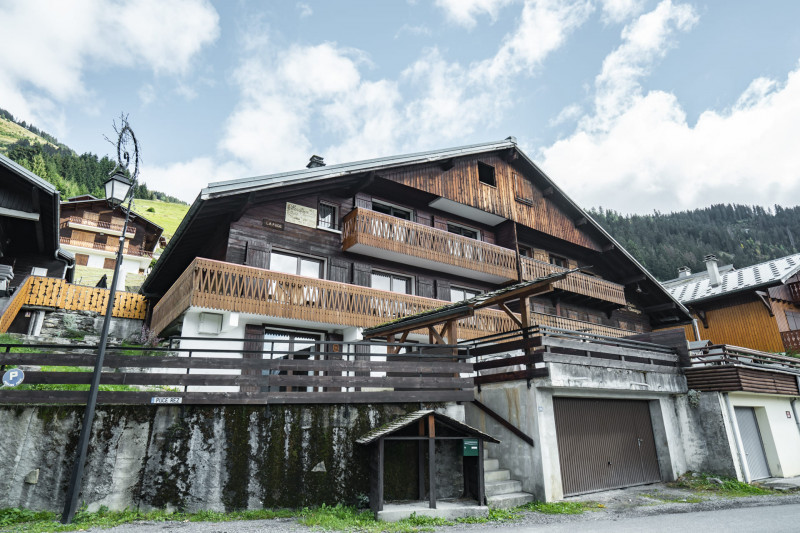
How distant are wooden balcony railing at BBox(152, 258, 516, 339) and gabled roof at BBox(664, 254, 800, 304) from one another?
2038cm

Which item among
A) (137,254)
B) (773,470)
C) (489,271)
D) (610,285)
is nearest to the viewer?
(773,470)

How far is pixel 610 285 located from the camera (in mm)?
26328

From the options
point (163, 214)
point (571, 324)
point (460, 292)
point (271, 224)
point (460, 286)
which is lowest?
point (571, 324)

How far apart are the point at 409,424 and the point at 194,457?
3940 millimetres

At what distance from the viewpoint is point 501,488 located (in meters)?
10.6

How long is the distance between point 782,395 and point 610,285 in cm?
1052

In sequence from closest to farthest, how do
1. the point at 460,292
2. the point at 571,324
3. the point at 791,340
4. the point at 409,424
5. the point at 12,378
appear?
the point at 12,378, the point at 409,424, the point at 460,292, the point at 571,324, the point at 791,340

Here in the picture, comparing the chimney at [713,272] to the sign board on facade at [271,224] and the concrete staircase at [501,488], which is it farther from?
the sign board on facade at [271,224]

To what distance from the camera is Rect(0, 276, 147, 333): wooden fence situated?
729 inches

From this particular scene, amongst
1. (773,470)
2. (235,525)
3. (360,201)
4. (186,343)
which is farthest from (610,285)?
(235,525)

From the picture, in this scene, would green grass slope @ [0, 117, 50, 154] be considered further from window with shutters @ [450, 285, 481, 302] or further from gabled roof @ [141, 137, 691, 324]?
window with shutters @ [450, 285, 481, 302]

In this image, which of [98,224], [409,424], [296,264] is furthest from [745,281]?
[98,224]

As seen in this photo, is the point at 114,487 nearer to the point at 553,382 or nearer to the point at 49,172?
the point at 553,382

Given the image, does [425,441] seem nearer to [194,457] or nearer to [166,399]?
[194,457]
